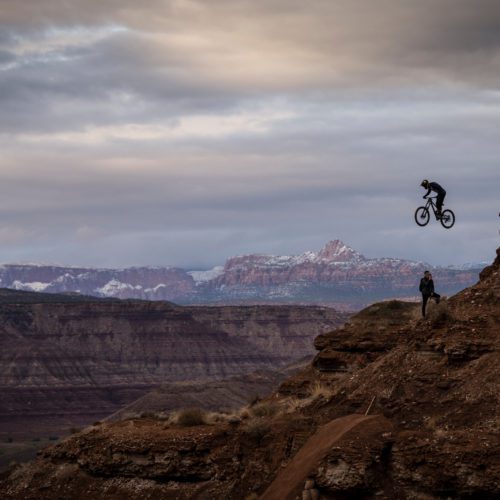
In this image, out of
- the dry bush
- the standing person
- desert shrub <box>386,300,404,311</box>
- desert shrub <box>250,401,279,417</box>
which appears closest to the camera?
the dry bush

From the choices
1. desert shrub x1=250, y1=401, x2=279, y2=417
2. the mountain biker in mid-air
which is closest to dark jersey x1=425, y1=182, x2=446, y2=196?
the mountain biker in mid-air

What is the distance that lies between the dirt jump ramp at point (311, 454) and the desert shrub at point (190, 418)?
851cm

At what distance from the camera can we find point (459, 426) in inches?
1375

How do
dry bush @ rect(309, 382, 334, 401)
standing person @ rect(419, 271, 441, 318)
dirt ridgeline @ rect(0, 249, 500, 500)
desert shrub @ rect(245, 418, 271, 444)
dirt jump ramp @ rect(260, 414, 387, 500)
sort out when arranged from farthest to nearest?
standing person @ rect(419, 271, 441, 318), dry bush @ rect(309, 382, 334, 401), desert shrub @ rect(245, 418, 271, 444), dirt jump ramp @ rect(260, 414, 387, 500), dirt ridgeline @ rect(0, 249, 500, 500)

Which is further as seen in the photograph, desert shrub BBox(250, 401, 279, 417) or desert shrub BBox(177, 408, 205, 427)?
desert shrub BBox(177, 408, 205, 427)

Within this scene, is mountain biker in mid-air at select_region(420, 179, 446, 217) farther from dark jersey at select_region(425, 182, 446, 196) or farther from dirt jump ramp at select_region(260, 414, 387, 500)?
dirt jump ramp at select_region(260, 414, 387, 500)

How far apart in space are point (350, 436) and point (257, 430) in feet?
22.7

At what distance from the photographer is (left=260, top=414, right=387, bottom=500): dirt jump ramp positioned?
34.8 m

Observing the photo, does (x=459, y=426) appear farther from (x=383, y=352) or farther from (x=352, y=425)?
(x=383, y=352)

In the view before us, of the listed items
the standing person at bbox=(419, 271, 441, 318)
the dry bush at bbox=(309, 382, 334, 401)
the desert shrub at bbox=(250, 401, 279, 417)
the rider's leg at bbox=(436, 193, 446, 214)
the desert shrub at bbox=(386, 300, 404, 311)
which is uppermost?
the rider's leg at bbox=(436, 193, 446, 214)

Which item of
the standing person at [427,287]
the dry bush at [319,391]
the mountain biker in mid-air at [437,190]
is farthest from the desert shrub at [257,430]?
the mountain biker in mid-air at [437,190]

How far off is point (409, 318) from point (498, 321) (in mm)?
12195

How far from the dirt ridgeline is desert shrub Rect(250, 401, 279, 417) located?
0.33 feet

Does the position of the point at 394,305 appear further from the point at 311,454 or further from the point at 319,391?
the point at 311,454
